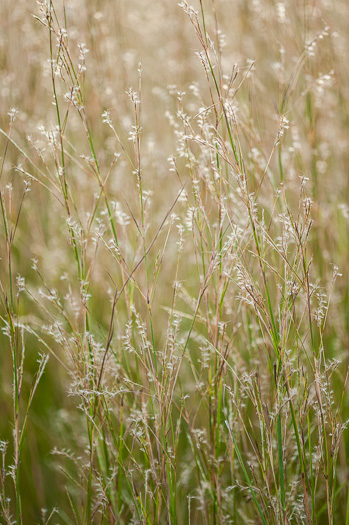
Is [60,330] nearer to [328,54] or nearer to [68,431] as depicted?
[68,431]

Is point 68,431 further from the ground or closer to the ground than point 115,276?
closer to the ground

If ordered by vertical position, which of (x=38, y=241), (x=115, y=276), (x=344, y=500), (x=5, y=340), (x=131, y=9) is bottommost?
(x=344, y=500)

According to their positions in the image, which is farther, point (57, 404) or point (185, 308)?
point (185, 308)

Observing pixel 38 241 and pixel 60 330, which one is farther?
pixel 38 241

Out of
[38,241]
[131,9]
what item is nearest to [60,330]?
[38,241]

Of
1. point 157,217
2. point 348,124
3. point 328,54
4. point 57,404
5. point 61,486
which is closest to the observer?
point 61,486

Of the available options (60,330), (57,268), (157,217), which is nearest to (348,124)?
(157,217)

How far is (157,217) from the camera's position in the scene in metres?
2.09

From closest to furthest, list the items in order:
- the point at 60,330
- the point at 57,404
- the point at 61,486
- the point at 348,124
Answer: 1. the point at 60,330
2. the point at 61,486
3. the point at 57,404
4. the point at 348,124

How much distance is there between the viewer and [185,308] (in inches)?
83.5

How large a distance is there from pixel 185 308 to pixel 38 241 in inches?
26.4

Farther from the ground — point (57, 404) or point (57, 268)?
Result: point (57, 268)

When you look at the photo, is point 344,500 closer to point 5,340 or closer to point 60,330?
point 60,330

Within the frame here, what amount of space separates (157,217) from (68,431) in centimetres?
90
